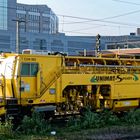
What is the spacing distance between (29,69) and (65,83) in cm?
176

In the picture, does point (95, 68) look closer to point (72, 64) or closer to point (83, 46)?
point (72, 64)

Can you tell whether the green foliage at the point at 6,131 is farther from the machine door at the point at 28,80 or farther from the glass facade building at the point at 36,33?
the glass facade building at the point at 36,33

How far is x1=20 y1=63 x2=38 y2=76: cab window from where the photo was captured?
16328 mm

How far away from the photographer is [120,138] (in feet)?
44.7

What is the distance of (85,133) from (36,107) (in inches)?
109

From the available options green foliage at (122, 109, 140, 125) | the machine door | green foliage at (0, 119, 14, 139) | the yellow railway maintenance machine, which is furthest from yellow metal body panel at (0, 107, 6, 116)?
green foliage at (122, 109, 140, 125)

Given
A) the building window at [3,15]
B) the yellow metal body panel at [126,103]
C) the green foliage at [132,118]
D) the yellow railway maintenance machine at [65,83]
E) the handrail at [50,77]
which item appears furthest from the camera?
the building window at [3,15]

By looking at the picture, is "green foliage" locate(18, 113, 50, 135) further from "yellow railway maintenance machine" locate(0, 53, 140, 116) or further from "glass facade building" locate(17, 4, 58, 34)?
"glass facade building" locate(17, 4, 58, 34)

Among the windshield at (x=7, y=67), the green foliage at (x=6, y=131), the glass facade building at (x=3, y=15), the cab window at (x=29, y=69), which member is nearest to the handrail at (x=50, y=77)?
the cab window at (x=29, y=69)

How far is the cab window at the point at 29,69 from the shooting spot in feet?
53.6

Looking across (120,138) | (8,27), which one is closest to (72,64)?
(120,138)

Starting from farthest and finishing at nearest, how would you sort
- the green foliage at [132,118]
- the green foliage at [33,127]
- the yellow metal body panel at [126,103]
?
1. the yellow metal body panel at [126,103]
2. the green foliage at [132,118]
3. the green foliage at [33,127]

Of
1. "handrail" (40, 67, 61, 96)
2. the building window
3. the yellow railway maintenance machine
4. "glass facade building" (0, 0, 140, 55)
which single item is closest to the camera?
the yellow railway maintenance machine

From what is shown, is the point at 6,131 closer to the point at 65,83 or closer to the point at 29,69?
the point at 29,69
